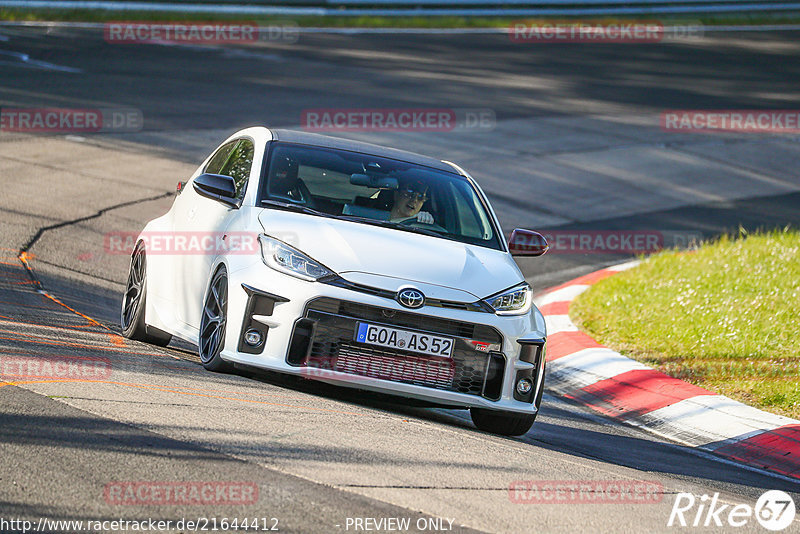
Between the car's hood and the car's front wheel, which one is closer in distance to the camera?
the car's hood

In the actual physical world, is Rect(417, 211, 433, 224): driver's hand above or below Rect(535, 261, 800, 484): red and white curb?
above

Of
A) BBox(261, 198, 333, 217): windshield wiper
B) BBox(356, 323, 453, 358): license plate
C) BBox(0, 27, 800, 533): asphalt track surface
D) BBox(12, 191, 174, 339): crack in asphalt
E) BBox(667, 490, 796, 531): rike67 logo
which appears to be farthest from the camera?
BBox(12, 191, 174, 339): crack in asphalt

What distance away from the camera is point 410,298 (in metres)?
6.09

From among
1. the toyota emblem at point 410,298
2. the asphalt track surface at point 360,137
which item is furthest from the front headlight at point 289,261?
the asphalt track surface at point 360,137

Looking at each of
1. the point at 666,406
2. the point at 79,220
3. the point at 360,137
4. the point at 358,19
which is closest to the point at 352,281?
the point at 666,406

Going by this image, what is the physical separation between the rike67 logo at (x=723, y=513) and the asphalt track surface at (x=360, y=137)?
80 millimetres

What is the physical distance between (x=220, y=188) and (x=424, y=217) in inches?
51.1

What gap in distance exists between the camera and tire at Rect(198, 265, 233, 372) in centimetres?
641

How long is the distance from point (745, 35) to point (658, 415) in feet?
106

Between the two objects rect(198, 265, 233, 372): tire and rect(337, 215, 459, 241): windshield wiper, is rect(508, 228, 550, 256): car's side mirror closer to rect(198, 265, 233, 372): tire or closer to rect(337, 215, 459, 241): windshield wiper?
rect(337, 215, 459, 241): windshield wiper

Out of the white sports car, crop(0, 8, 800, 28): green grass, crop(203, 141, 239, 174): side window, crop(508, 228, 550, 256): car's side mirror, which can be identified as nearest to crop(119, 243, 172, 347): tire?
the white sports car

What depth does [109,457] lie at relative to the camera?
4699mm

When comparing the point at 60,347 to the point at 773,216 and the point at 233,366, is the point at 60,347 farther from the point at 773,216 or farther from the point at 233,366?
the point at 773,216

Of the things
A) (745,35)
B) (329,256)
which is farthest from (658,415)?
(745,35)
